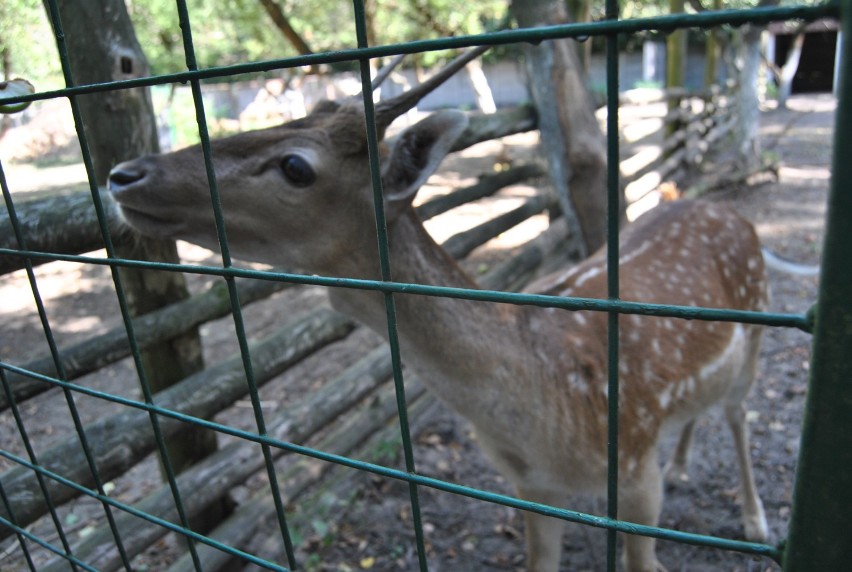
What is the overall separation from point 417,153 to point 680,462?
2.32 metres

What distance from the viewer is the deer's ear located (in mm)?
1723

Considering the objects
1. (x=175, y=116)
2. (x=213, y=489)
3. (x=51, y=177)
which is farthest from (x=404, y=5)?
(x=213, y=489)

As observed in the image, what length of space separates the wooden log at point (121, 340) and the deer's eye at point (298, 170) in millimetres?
978

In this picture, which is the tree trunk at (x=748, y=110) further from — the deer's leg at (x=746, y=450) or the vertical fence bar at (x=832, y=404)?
the vertical fence bar at (x=832, y=404)

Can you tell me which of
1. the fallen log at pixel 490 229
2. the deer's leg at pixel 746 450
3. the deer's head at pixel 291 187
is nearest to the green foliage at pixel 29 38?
the deer's head at pixel 291 187

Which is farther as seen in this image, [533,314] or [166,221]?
[533,314]

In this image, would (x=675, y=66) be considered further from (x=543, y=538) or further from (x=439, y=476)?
(x=543, y=538)

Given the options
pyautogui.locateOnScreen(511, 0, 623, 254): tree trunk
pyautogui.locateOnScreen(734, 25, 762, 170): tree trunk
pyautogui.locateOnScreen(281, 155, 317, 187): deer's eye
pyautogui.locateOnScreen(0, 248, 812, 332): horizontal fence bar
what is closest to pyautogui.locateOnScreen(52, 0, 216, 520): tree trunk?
pyautogui.locateOnScreen(281, 155, 317, 187): deer's eye

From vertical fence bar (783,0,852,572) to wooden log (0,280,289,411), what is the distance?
2.25 metres

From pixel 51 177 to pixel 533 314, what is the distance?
5242mm

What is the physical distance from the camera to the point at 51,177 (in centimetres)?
582

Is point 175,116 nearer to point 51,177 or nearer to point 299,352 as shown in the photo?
point 51,177

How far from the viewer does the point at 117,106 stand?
91.8 inches

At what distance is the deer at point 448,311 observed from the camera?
6.06 ft
